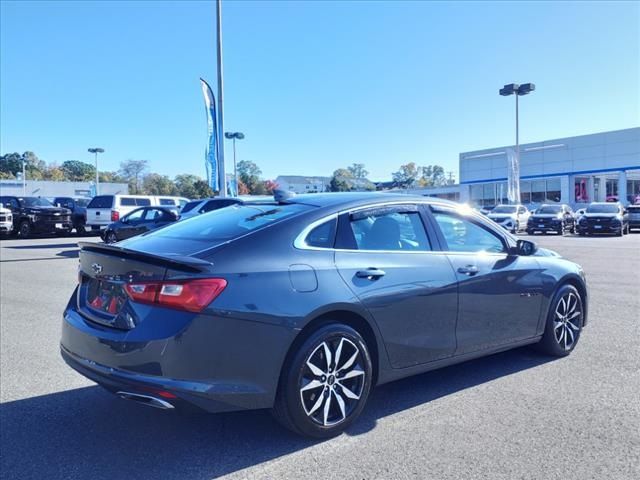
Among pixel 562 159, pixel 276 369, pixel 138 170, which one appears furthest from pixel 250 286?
pixel 138 170

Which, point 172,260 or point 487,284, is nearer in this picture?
point 172,260

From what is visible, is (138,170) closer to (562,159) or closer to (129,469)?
(562,159)

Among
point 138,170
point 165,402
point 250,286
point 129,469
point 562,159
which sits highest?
point 138,170

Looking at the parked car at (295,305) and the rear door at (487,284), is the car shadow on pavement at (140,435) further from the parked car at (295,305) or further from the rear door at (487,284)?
the rear door at (487,284)

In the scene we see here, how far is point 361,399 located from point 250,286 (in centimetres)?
117

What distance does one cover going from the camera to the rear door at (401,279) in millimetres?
3771

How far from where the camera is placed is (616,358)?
526 cm

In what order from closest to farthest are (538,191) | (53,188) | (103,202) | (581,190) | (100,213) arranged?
(100,213)
(103,202)
(581,190)
(538,191)
(53,188)

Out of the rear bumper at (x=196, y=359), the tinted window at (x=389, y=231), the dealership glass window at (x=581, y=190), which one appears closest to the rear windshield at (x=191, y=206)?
the tinted window at (x=389, y=231)

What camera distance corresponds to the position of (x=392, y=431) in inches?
145

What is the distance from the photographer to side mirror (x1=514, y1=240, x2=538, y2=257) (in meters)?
4.97

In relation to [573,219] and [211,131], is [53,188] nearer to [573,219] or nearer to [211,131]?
[211,131]

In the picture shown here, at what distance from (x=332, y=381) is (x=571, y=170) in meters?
46.3

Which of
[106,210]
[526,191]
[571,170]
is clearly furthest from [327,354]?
[526,191]
